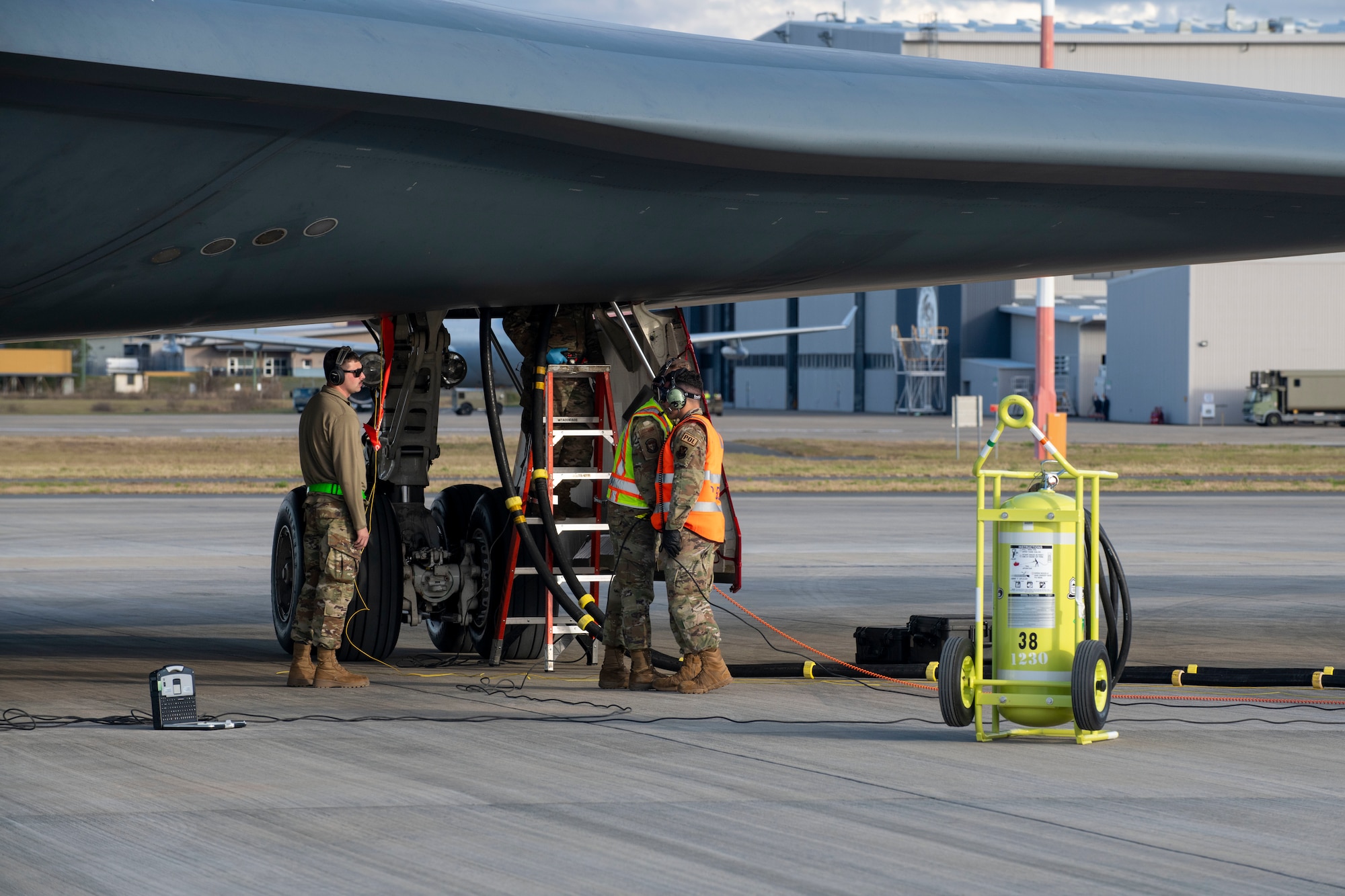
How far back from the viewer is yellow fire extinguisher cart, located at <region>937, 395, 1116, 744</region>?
26.3 feet

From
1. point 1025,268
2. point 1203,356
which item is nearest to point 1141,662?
point 1025,268

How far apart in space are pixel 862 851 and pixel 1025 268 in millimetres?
6493

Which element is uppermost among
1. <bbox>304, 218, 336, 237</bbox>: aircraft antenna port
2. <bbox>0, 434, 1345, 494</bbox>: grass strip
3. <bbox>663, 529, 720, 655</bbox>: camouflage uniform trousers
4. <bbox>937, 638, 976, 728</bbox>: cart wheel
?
<bbox>304, 218, 336, 237</bbox>: aircraft antenna port

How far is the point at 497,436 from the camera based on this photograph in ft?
39.5

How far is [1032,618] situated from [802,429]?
52.9 metres

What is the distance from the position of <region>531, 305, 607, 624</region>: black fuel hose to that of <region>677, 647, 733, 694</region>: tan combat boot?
0.72m

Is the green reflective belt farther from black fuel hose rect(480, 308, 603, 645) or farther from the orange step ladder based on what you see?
the orange step ladder

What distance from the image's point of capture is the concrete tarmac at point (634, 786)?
18.7ft

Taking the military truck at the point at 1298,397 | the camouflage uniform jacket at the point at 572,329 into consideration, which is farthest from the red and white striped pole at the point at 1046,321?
the military truck at the point at 1298,397

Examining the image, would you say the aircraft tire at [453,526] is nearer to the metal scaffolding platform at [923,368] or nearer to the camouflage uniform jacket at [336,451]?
the camouflage uniform jacket at [336,451]

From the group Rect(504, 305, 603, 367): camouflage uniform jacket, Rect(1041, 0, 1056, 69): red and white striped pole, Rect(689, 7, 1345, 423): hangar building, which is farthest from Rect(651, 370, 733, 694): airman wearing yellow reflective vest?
Rect(689, 7, 1345, 423): hangar building

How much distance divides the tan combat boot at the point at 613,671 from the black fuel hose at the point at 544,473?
22cm

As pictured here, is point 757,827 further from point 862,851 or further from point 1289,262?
point 1289,262

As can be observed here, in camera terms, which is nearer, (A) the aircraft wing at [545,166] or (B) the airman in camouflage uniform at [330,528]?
(A) the aircraft wing at [545,166]
